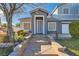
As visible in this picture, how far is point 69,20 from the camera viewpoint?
320 inches

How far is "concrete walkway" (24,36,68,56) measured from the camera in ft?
26.4

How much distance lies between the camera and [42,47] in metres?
8.16

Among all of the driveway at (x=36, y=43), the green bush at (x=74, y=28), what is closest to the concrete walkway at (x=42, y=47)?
the driveway at (x=36, y=43)

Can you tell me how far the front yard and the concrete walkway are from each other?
0.10 metres

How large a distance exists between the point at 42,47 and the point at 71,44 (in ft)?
1.82

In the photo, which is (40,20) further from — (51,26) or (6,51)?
(6,51)

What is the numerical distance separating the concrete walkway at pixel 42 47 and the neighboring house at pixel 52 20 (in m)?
0.15

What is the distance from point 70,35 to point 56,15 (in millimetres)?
475

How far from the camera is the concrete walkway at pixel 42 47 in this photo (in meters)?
8.05

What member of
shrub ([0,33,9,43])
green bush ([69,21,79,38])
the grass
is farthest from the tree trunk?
green bush ([69,21,79,38])

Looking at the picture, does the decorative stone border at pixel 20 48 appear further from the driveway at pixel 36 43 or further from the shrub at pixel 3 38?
the shrub at pixel 3 38

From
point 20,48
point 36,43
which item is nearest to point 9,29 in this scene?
point 20,48

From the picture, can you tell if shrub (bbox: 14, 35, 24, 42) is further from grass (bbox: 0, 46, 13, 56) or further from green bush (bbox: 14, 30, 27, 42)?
grass (bbox: 0, 46, 13, 56)

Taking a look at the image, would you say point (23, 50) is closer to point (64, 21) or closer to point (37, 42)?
point (37, 42)
